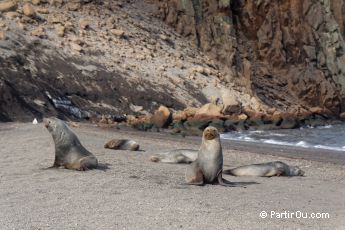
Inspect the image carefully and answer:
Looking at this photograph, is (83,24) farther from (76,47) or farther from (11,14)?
(11,14)

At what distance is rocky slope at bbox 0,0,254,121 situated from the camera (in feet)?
78.4

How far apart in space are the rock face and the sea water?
9.70 meters

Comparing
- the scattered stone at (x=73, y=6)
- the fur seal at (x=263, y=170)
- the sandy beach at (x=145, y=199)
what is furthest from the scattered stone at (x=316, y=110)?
the fur seal at (x=263, y=170)

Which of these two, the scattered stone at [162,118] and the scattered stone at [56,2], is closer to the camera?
the scattered stone at [162,118]

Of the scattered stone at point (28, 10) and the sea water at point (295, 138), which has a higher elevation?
the scattered stone at point (28, 10)

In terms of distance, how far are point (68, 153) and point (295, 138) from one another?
14235mm

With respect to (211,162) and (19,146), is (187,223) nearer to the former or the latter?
(211,162)

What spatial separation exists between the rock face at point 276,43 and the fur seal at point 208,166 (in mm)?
26303

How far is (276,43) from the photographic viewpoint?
3903cm

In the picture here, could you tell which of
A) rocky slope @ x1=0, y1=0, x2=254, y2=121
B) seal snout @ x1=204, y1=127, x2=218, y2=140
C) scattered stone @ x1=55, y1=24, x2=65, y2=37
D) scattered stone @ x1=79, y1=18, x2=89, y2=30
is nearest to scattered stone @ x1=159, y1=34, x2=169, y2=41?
rocky slope @ x1=0, y1=0, x2=254, y2=121

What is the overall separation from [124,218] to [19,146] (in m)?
7.19

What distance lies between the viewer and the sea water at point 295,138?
20634 millimetres

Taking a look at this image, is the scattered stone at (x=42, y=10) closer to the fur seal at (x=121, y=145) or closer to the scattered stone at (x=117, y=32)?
the scattered stone at (x=117, y=32)

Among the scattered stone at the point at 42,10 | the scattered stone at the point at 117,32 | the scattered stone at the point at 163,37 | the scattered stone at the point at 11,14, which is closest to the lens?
the scattered stone at the point at 11,14
